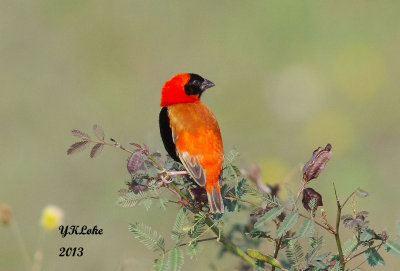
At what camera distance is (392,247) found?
2861 millimetres

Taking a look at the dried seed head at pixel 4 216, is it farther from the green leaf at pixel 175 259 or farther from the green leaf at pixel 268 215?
the green leaf at pixel 268 215

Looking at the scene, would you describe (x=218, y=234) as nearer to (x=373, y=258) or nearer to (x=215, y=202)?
(x=215, y=202)

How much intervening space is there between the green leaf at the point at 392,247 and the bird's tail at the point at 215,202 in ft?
2.27

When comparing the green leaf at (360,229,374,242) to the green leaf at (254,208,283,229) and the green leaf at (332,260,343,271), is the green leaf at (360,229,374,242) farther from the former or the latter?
the green leaf at (254,208,283,229)

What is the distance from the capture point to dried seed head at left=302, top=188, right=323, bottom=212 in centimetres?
296

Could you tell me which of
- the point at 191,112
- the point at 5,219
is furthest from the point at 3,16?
the point at 5,219

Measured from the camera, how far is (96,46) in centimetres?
1036

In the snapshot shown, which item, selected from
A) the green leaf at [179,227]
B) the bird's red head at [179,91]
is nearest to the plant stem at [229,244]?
the green leaf at [179,227]

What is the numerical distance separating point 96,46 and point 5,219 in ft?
23.8

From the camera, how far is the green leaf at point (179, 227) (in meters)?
3.21

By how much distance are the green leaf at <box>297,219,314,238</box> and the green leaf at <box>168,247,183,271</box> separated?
49 centimetres

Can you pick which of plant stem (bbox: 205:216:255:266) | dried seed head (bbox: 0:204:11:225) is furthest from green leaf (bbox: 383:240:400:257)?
dried seed head (bbox: 0:204:11:225)

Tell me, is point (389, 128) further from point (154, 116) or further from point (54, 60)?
point (54, 60)

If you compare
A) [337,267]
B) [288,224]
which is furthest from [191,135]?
[337,267]
